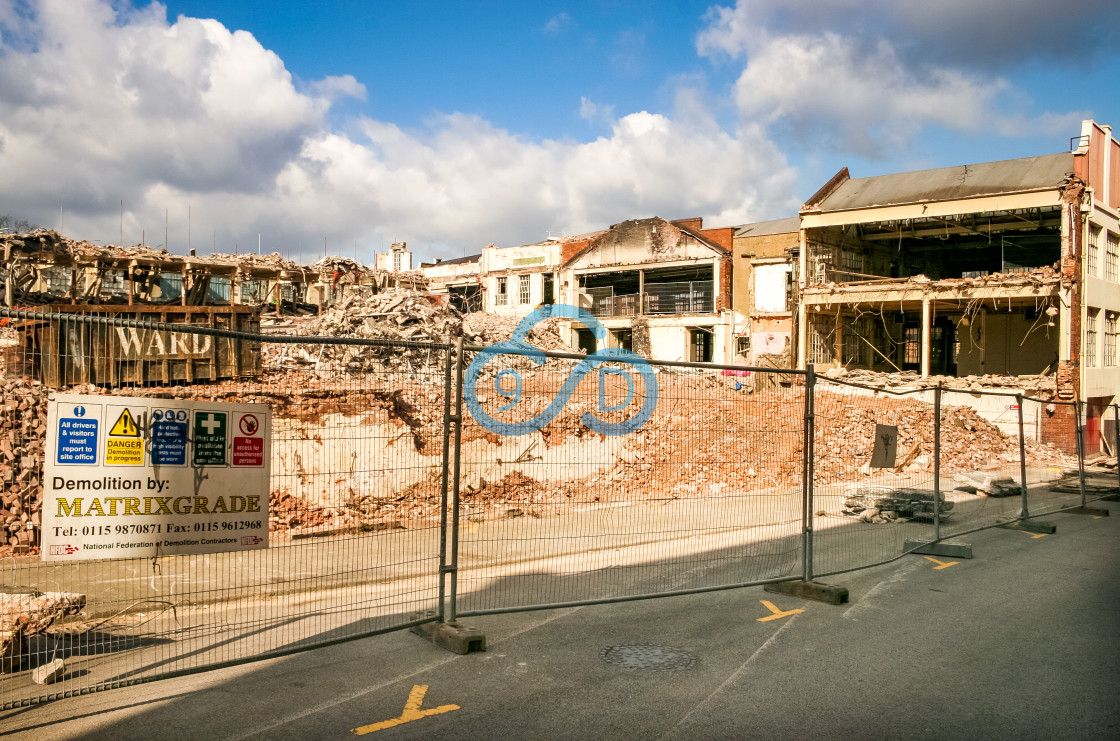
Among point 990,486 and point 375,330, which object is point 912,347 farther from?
point 375,330

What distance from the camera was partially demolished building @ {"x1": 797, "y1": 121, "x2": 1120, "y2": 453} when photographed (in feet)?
85.6

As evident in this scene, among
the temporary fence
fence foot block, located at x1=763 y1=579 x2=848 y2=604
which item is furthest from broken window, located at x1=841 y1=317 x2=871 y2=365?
fence foot block, located at x1=763 y1=579 x2=848 y2=604

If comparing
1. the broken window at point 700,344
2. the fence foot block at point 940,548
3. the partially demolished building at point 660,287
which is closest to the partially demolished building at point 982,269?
the partially demolished building at point 660,287

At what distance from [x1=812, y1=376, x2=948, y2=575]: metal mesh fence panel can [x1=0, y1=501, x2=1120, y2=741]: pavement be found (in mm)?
2285

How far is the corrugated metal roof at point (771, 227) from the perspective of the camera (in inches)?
1585

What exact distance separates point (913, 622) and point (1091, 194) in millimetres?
25384

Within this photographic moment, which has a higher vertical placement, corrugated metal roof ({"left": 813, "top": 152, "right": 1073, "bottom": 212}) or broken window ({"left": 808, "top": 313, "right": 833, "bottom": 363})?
corrugated metal roof ({"left": 813, "top": 152, "right": 1073, "bottom": 212})

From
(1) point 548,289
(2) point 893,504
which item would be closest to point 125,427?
(2) point 893,504

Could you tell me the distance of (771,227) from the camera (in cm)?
4184

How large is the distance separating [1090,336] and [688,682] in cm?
2819

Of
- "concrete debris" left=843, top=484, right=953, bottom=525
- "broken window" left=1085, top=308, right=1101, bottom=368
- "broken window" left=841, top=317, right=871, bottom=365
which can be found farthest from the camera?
"broken window" left=841, top=317, right=871, bottom=365

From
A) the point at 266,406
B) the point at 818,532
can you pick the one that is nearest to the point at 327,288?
the point at 818,532

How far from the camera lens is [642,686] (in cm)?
527

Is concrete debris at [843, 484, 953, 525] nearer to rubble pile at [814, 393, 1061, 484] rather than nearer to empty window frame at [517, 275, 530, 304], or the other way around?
rubble pile at [814, 393, 1061, 484]
